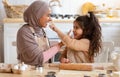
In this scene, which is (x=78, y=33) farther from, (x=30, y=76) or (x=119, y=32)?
(x=119, y=32)

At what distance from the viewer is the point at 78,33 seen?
7.23ft

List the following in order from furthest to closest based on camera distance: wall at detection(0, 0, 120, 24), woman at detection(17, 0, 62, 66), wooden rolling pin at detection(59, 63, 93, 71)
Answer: wall at detection(0, 0, 120, 24) < woman at detection(17, 0, 62, 66) < wooden rolling pin at detection(59, 63, 93, 71)

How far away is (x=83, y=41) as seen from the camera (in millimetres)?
2133

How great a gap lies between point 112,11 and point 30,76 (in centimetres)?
312

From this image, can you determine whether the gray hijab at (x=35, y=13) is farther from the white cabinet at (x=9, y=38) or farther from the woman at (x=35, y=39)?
the white cabinet at (x=9, y=38)

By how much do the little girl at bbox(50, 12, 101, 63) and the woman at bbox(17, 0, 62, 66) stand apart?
0.10 m

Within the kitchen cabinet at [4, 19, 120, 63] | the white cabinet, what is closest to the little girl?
the kitchen cabinet at [4, 19, 120, 63]

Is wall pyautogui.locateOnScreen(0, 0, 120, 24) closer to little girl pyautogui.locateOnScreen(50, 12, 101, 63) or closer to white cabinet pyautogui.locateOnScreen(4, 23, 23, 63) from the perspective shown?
white cabinet pyautogui.locateOnScreen(4, 23, 23, 63)

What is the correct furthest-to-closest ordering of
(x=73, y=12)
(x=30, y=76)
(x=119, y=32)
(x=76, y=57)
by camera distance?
1. (x=73, y=12)
2. (x=119, y=32)
3. (x=76, y=57)
4. (x=30, y=76)

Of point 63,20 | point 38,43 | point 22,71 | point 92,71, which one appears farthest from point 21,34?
point 63,20

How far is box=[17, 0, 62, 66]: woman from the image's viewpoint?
1991 mm

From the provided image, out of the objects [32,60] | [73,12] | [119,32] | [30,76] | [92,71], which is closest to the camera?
[30,76]

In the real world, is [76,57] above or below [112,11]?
below

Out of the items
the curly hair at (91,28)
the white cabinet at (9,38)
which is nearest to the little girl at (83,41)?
the curly hair at (91,28)
